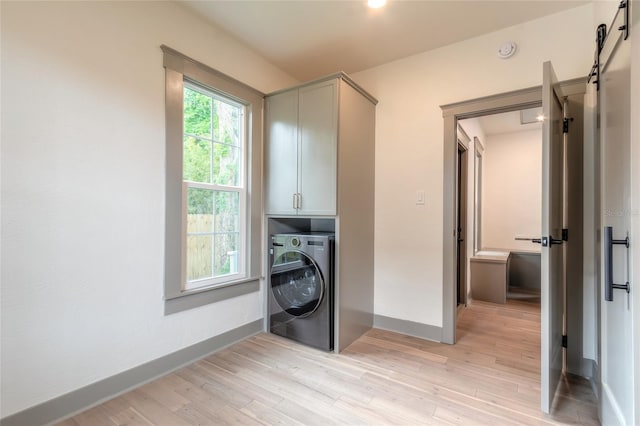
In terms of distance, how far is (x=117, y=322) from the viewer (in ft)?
6.01

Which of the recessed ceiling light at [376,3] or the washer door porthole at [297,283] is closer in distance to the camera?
the recessed ceiling light at [376,3]

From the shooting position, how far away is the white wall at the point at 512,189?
5.03 metres

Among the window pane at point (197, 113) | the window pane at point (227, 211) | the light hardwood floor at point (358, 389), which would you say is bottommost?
the light hardwood floor at point (358, 389)

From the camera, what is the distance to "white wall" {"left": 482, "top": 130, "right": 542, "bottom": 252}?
5031 mm

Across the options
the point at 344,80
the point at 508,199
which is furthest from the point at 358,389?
the point at 508,199

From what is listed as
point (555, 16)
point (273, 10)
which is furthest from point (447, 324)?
point (273, 10)

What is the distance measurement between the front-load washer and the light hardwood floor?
0.14 m

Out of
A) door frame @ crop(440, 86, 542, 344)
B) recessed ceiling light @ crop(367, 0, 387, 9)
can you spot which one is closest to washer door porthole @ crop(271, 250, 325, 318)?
door frame @ crop(440, 86, 542, 344)

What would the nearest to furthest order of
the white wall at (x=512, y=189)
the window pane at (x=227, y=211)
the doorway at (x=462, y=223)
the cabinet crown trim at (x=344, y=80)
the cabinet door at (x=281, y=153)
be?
the cabinet crown trim at (x=344, y=80) → the window pane at (x=227, y=211) → the cabinet door at (x=281, y=153) → the doorway at (x=462, y=223) → the white wall at (x=512, y=189)

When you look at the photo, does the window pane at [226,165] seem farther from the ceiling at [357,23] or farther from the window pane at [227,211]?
the ceiling at [357,23]

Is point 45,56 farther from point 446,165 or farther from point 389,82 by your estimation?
point 446,165

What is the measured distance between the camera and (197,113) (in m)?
2.37

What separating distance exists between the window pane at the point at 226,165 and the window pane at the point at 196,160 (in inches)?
2.8

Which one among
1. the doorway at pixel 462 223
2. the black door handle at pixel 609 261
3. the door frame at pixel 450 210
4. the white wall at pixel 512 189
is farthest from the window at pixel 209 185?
the white wall at pixel 512 189
